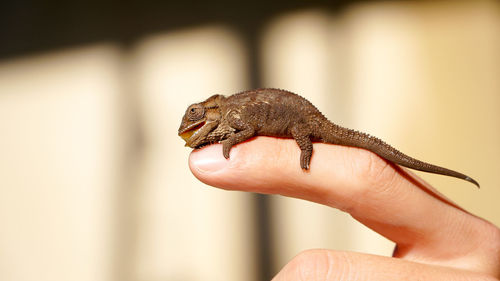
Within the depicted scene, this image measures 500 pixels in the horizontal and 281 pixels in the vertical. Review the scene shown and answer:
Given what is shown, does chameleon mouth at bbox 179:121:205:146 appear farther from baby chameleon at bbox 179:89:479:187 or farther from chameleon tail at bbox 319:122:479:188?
chameleon tail at bbox 319:122:479:188

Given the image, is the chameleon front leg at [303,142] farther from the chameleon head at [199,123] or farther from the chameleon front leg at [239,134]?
the chameleon head at [199,123]

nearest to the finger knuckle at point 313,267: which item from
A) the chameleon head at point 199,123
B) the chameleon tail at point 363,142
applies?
the chameleon tail at point 363,142

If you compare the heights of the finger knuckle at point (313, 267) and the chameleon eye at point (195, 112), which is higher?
the chameleon eye at point (195, 112)

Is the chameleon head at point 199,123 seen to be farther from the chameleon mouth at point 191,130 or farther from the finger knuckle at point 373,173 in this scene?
the finger knuckle at point 373,173

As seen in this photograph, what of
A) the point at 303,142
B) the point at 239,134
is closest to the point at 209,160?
the point at 239,134

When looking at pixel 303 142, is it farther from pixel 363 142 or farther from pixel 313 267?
pixel 313 267

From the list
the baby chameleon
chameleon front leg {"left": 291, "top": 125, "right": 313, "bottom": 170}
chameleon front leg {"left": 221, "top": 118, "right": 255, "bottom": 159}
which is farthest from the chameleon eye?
chameleon front leg {"left": 291, "top": 125, "right": 313, "bottom": 170}

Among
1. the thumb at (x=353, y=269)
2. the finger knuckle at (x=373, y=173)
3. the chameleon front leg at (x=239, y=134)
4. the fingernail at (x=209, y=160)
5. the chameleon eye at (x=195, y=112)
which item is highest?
the chameleon eye at (x=195, y=112)

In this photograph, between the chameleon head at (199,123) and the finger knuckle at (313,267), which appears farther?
the chameleon head at (199,123)

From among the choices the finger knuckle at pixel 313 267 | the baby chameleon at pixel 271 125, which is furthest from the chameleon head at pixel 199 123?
the finger knuckle at pixel 313 267
